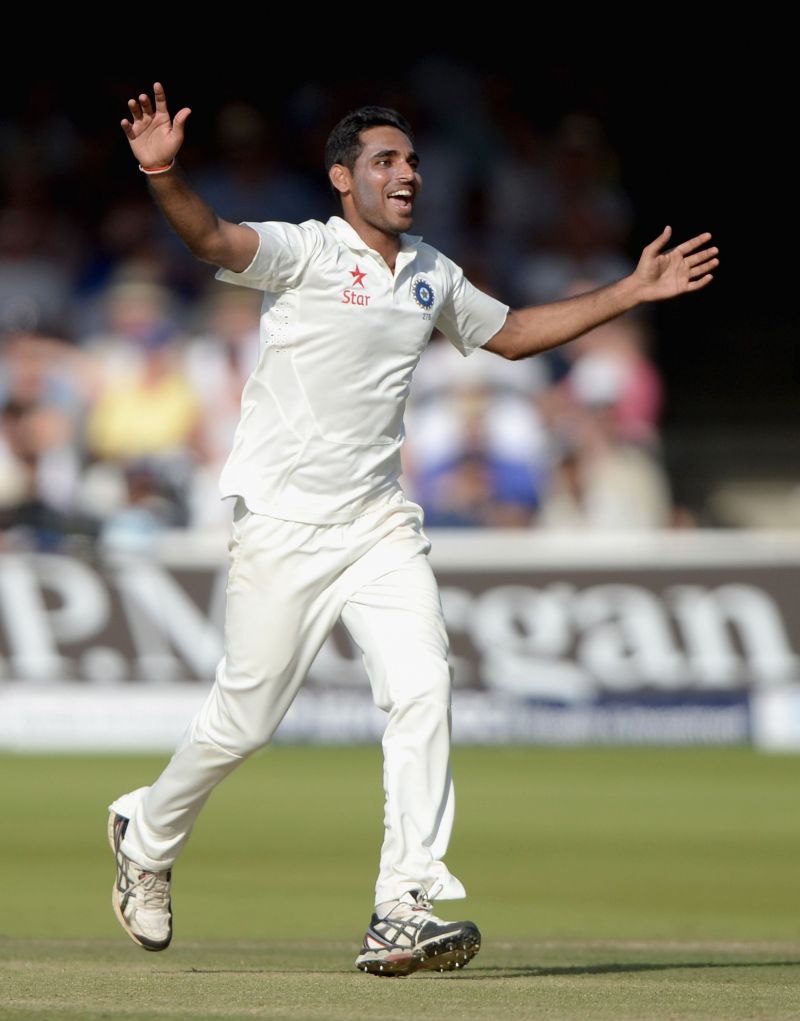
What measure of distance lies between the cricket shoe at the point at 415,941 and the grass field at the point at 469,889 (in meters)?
0.06

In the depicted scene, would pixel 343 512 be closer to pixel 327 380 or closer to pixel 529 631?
pixel 327 380

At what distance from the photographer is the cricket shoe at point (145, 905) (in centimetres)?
489

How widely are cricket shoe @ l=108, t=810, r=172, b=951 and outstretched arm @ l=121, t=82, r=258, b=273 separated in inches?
61.4

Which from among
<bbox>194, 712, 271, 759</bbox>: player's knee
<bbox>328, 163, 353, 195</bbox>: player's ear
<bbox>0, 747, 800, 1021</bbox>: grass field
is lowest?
<bbox>0, 747, 800, 1021</bbox>: grass field

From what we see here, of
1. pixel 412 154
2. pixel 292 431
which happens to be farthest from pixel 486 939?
pixel 412 154

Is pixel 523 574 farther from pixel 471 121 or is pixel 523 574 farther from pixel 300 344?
pixel 300 344

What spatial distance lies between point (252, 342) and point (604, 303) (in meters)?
8.16

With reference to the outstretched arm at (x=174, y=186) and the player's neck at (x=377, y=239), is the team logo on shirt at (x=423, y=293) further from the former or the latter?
the outstretched arm at (x=174, y=186)

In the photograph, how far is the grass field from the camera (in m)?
4.20

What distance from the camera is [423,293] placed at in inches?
189

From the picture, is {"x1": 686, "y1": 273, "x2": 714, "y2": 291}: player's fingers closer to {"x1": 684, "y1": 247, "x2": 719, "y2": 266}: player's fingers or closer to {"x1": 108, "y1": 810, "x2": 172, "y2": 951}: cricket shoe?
{"x1": 684, "y1": 247, "x2": 719, "y2": 266}: player's fingers

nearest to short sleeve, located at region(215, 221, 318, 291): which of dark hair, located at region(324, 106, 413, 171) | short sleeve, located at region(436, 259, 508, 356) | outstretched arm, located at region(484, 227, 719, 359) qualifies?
dark hair, located at region(324, 106, 413, 171)

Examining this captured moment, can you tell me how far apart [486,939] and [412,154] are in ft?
8.09

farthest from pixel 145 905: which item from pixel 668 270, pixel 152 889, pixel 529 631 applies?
pixel 529 631
